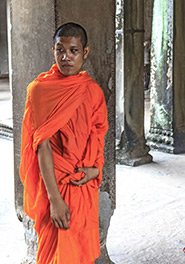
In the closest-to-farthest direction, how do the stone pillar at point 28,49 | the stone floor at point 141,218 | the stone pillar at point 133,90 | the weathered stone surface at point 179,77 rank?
1. the stone pillar at point 28,49
2. the stone floor at point 141,218
3. the stone pillar at point 133,90
4. the weathered stone surface at point 179,77

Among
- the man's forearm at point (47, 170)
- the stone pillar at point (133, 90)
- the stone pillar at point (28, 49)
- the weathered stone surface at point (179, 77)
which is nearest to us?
the man's forearm at point (47, 170)

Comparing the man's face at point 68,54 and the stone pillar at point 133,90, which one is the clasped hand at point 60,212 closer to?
the man's face at point 68,54

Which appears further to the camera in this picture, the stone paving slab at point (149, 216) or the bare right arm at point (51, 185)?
the stone paving slab at point (149, 216)

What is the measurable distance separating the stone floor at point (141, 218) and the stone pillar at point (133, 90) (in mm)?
213

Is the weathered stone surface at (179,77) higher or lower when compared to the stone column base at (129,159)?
higher

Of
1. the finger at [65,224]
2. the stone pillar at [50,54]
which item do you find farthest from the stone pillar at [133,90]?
the finger at [65,224]

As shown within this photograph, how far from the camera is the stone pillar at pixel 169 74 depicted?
650 cm

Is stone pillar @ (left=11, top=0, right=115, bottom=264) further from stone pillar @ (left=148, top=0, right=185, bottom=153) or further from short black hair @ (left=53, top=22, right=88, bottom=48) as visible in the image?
stone pillar @ (left=148, top=0, right=185, bottom=153)

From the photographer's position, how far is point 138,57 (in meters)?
6.05

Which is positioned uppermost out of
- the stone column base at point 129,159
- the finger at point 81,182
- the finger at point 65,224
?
the finger at point 81,182

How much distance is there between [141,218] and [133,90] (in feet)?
7.91

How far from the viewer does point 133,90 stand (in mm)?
6105

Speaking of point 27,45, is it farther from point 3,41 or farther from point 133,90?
point 3,41

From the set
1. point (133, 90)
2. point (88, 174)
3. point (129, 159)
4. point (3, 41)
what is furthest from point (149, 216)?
point (3, 41)
